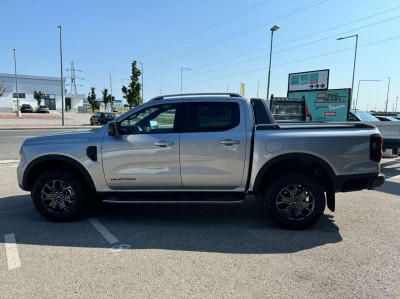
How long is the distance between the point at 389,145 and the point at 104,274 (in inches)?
339

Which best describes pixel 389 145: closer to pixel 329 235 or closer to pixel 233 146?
pixel 329 235

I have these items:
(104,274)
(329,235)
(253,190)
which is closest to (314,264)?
(329,235)

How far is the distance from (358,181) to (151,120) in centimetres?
308

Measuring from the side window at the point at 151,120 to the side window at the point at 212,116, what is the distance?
11.4 inches

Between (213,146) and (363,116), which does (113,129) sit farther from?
(363,116)

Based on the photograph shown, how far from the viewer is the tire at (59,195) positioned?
4148 mm

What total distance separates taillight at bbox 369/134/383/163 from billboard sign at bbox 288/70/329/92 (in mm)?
12615

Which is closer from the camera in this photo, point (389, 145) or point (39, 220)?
point (39, 220)

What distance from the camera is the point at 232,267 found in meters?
3.05

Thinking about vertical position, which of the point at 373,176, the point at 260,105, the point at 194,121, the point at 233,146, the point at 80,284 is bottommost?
the point at 80,284

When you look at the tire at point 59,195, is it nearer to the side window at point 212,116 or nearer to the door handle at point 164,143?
the door handle at point 164,143

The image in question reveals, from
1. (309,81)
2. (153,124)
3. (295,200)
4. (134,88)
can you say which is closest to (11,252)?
(153,124)

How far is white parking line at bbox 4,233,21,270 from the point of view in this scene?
307cm

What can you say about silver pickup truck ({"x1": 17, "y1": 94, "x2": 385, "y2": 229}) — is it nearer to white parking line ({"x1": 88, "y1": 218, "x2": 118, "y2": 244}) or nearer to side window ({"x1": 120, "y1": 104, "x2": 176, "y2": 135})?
side window ({"x1": 120, "y1": 104, "x2": 176, "y2": 135})
